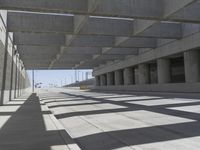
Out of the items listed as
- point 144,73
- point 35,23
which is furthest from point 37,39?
point 144,73

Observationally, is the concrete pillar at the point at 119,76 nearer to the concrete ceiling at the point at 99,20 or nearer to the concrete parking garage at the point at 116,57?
the concrete parking garage at the point at 116,57

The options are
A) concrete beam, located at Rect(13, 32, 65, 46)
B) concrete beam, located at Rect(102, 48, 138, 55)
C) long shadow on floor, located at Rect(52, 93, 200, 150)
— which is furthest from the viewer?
concrete beam, located at Rect(102, 48, 138, 55)

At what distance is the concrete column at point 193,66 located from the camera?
33219 mm

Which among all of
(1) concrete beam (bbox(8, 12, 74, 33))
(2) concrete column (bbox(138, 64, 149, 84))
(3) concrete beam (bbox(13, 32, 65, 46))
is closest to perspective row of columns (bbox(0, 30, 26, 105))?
(1) concrete beam (bbox(8, 12, 74, 33))

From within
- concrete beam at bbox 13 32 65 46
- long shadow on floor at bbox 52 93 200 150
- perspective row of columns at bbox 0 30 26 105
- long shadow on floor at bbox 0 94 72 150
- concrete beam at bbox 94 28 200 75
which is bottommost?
long shadow on floor at bbox 52 93 200 150

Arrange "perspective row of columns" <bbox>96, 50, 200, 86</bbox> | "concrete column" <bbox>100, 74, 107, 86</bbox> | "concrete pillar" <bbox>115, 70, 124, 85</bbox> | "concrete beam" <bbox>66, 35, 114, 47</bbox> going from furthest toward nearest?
"concrete column" <bbox>100, 74, 107, 86</bbox> → "concrete pillar" <bbox>115, 70, 124, 85</bbox> → "concrete beam" <bbox>66, 35, 114, 47</bbox> → "perspective row of columns" <bbox>96, 50, 200, 86</bbox>

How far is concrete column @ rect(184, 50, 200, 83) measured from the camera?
3322 cm

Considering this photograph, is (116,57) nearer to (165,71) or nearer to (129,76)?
(129,76)

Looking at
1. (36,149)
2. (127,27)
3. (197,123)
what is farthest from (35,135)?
(127,27)

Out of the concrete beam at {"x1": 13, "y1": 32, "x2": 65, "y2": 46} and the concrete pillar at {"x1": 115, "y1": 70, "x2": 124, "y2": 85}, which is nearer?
the concrete beam at {"x1": 13, "y1": 32, "x2": 65, "y2": 46}

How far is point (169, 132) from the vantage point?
9648 mm

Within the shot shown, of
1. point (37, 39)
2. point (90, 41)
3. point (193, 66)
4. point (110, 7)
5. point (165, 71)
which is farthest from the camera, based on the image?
point (165, 71)

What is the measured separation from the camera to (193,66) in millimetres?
33562

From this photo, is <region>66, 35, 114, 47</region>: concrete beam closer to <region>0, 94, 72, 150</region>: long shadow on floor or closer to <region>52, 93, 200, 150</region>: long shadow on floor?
<region>0, 94, 72, 150</region>: long shadow on floor
